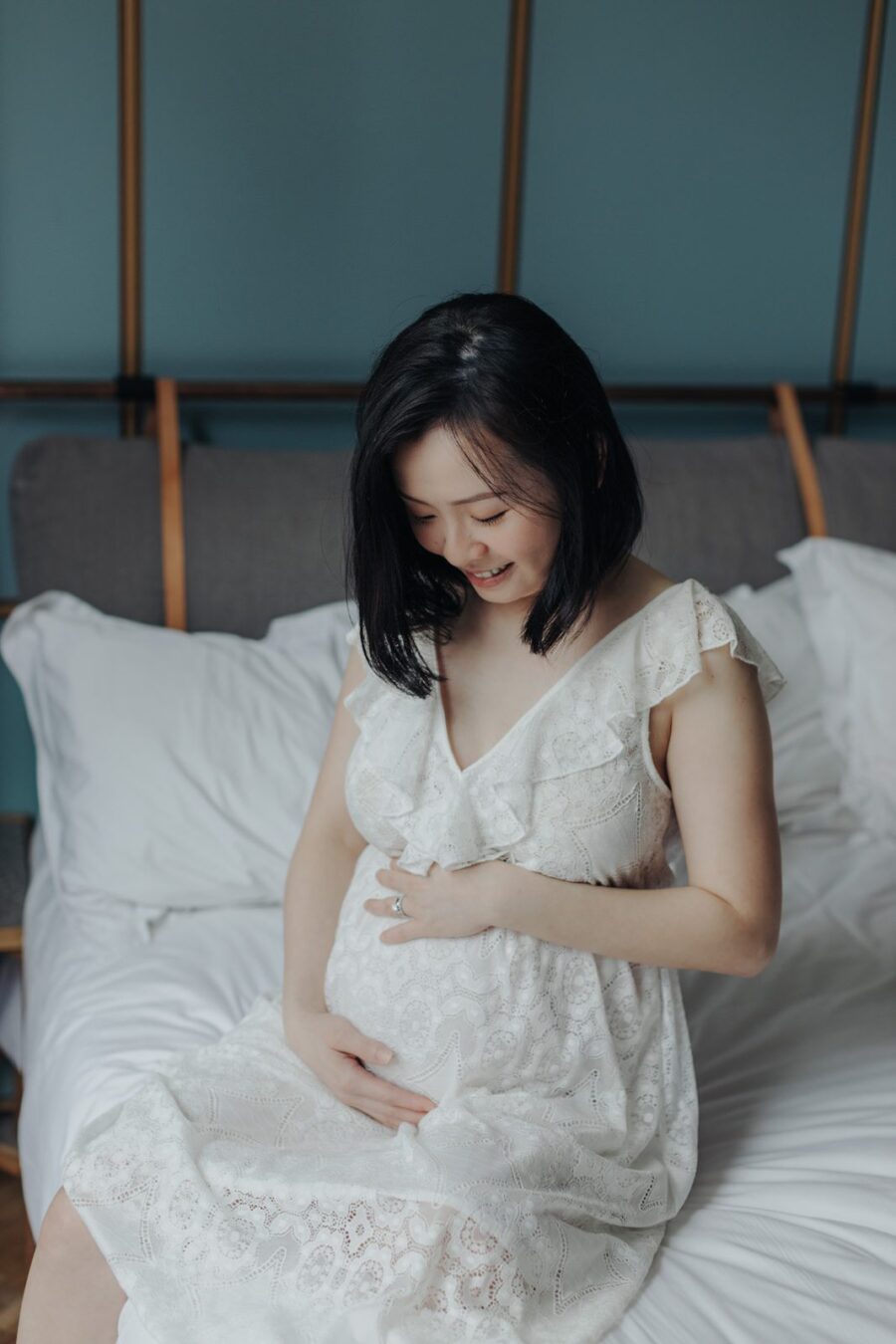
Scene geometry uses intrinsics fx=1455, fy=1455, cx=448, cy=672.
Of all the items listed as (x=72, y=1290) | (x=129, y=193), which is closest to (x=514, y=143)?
(x=129, y=193)

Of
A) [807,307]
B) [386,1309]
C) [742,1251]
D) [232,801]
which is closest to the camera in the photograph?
[386,1309]

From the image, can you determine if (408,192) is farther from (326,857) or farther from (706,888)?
(706,888)

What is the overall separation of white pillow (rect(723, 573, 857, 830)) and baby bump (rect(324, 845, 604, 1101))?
0.96m

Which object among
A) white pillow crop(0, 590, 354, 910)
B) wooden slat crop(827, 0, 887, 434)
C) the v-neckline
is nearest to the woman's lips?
the v-neckline

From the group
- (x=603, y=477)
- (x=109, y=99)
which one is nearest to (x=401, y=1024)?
(x=603, y=477)

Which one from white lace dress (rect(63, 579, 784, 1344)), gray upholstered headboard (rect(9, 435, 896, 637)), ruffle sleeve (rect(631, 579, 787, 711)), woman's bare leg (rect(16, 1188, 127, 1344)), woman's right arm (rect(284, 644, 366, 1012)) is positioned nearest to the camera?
white lace dress (rect(63, 579, 784, 1344))

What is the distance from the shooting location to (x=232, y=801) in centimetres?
200

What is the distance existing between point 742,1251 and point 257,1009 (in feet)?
1.76

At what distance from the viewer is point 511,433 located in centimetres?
123

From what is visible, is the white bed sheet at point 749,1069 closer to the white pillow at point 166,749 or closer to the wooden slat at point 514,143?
the white pillow at point 166,749

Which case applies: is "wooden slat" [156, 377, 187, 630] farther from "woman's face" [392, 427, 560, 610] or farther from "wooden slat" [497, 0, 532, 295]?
"woman's face" [392, 427, 560, 610]

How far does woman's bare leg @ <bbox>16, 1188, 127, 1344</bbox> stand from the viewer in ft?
3.94

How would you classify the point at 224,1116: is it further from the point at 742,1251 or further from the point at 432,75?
the point at 432,75

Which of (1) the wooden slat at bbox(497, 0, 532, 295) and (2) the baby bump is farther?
(1) the wooden slat at bbox(497, 0, 532, 295)
